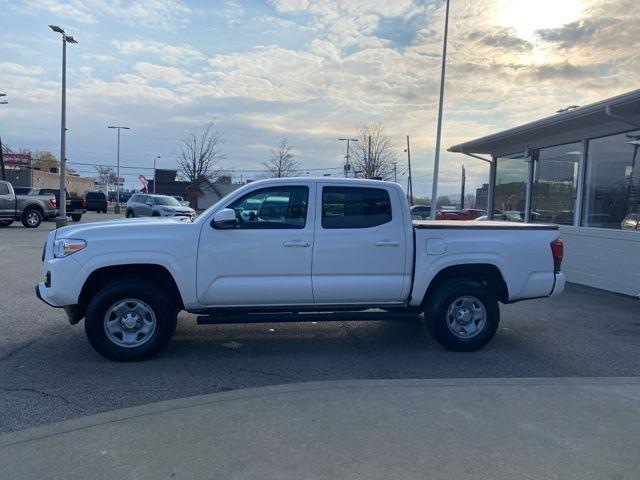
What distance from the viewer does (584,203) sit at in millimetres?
12562

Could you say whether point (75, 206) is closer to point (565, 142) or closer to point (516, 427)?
point (565, 142)

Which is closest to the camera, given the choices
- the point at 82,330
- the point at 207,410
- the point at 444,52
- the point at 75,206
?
the point at 207,410

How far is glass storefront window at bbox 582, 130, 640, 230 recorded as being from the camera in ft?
36.3

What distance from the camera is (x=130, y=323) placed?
213 inches

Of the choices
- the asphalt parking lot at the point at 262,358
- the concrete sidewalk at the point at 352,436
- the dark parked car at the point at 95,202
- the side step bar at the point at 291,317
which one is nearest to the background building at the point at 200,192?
the dark parked car at the point at 95,202

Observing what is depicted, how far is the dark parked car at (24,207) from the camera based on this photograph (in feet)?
72.4

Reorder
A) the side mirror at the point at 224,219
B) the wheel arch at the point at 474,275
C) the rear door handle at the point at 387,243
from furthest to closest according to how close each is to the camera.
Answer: the wheel arch at the point at 474,275, the rear door handle at the point at 387,243, the side mirror at the point at 224,219

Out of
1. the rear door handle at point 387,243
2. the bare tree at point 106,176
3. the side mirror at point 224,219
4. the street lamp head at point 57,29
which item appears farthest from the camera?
the bare tree at point 106,176

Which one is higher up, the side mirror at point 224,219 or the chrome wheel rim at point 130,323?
the side mirror at point 224,219

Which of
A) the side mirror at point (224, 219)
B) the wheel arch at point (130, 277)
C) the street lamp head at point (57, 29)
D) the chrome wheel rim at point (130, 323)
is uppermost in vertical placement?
the street lamp head at point (57, 29)

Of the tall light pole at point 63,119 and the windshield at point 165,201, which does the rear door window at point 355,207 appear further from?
the windshield at point 165,201

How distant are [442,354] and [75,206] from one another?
26196 mm

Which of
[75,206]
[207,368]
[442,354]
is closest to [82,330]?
[207,368]

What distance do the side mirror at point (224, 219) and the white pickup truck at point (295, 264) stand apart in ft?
0.04
